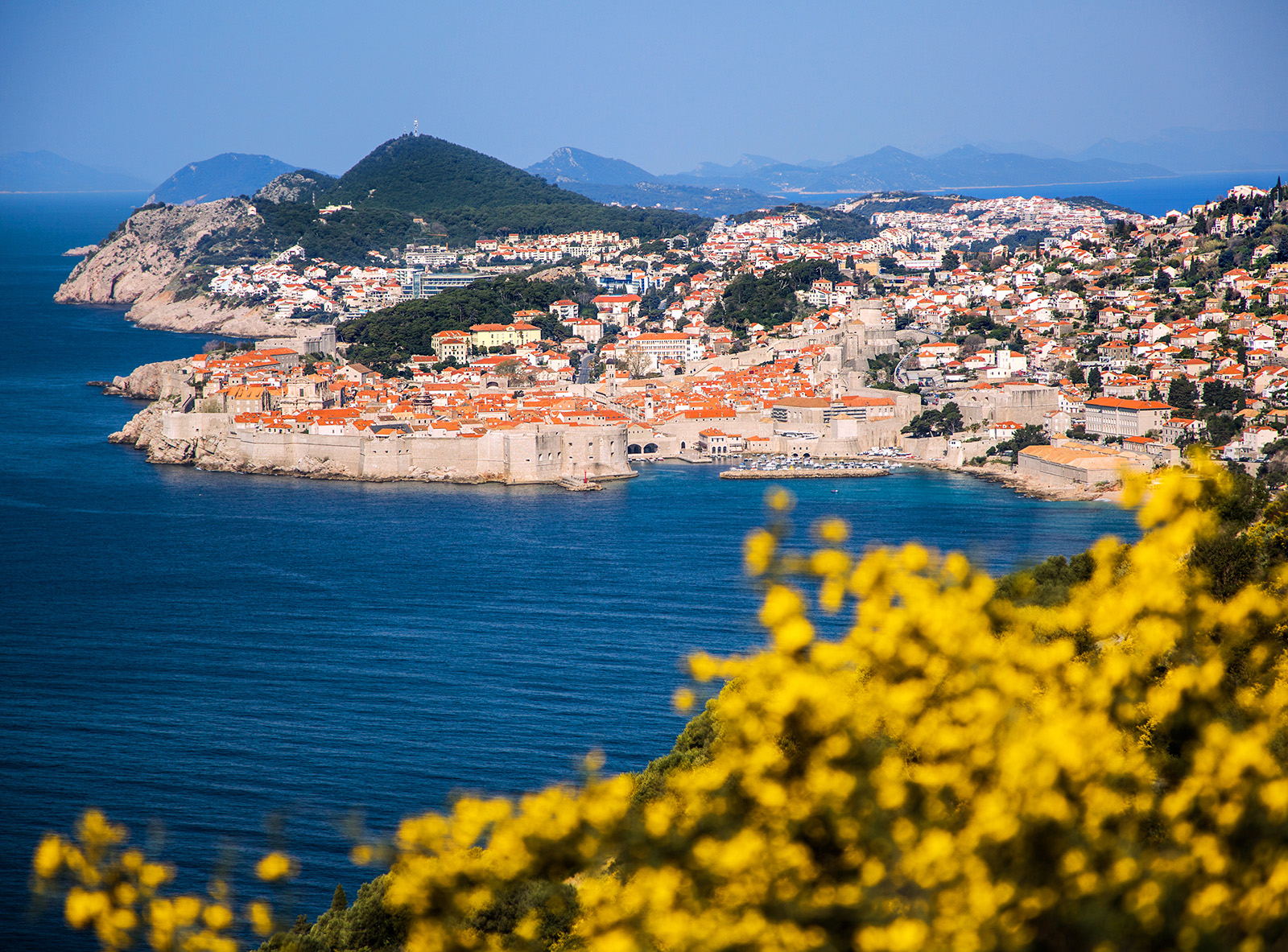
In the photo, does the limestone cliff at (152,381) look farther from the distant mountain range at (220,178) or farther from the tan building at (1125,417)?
the distant mountain range at (220,178)

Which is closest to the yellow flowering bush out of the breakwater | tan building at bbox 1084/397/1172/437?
A: the breakwater

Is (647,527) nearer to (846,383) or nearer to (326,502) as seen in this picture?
(326,502)

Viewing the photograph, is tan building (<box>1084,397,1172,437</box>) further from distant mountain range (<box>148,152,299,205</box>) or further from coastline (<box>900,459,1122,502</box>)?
distant mountain range (<box>148,152,299,205</box>)

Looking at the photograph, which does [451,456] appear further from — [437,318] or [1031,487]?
[437,318]

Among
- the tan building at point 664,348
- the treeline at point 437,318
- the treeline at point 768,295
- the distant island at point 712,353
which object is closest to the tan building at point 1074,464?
the distant island at point 712,353

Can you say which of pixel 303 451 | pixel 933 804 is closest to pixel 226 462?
pixel 303 451

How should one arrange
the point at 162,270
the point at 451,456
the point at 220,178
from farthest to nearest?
the point at 220,178 < the point at 162,270 < the point at 451,456
